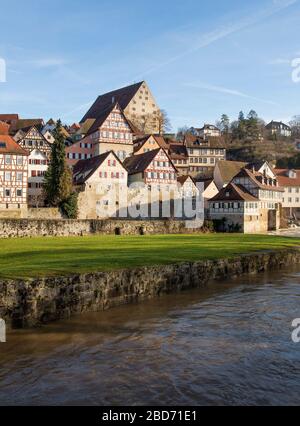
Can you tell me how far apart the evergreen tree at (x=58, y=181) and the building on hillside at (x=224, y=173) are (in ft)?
128

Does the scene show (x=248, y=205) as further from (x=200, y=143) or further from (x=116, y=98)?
(x=116, y=98)

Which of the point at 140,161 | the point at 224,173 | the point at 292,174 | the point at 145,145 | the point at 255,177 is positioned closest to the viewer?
the point at 255,177

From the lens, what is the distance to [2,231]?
4697 cm

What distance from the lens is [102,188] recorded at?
7050cm

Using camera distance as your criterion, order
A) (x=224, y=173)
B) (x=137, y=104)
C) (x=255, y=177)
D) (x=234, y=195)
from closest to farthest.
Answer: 1. (x=234, y=195)
2. (x=255, y=177)
3. (x=224, y=173)
4. (x=137, y=104)

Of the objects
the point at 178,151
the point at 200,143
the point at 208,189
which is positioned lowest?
the point at 208,189

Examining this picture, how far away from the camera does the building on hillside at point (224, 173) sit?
306 ft

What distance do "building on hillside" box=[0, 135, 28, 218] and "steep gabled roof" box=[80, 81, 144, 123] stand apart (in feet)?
188

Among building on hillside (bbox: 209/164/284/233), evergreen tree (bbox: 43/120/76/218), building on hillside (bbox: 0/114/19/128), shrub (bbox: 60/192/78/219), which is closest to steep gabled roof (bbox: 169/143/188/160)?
building on hillside (bbox: 209/164/284/233)

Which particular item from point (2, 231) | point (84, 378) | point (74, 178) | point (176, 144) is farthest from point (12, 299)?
point (176, 144)

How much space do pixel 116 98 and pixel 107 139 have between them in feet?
157

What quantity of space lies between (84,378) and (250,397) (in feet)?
15.3

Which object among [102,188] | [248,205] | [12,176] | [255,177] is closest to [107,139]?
[102,188]
